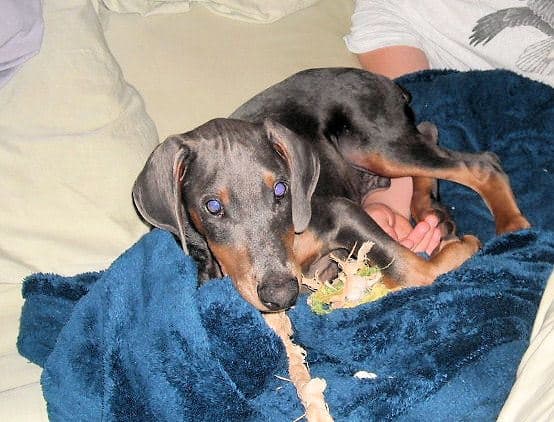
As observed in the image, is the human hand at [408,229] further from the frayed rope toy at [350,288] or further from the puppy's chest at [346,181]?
the frayed rope toy at [350,288]

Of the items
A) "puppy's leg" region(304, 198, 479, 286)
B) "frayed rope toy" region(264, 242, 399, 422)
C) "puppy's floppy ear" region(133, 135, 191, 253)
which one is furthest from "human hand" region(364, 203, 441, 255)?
"puppy's floppy ear" region(133, 135, 191, 253)

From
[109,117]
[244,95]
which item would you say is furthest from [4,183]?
[244,95]

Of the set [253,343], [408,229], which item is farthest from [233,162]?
[408,229]

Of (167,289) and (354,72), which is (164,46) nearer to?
(354,72)

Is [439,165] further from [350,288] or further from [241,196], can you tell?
[241,196]

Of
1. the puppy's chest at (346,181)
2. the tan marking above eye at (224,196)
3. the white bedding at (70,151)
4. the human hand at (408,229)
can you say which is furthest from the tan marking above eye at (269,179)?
the human hand at (408,229)

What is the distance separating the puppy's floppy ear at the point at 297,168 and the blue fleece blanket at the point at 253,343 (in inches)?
13.4

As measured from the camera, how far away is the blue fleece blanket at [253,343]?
6.98 ft

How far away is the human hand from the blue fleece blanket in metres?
0.46

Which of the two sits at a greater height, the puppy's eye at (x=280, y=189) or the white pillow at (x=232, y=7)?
the white pillow at (x=232, y=7)

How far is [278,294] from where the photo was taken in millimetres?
2322

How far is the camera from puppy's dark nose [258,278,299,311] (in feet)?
7.61

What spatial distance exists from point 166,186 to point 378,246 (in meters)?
0.81

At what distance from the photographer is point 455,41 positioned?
3605 mm
